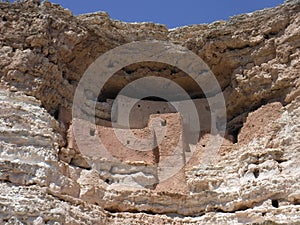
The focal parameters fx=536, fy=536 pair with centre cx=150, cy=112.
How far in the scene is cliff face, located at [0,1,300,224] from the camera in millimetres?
12625

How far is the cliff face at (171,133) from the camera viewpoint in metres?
12.6

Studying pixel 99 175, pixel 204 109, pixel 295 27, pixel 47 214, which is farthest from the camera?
pixel 204 109

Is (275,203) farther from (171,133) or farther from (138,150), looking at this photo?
(138,150)

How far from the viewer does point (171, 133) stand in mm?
15438

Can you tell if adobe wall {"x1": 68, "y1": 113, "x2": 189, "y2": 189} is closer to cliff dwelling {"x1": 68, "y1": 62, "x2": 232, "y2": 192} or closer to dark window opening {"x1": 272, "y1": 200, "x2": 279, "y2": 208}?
cliff dwelling {"x1": 68, "y1": 62, "x2": 232, "y2": 192}

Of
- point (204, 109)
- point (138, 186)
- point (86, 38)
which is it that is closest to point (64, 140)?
point (138, 186)

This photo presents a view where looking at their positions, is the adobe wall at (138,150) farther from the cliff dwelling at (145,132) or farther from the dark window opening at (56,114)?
the dark window opening at (56,114)

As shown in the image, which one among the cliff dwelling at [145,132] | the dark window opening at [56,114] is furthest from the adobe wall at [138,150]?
the dark window opening at [56,114]

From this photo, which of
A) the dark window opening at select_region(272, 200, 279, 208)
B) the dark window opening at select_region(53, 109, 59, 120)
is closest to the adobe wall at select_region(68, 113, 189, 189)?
the dark window opening at select_region(53, 109, 59, 120)

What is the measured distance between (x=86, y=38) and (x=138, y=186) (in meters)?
4.87

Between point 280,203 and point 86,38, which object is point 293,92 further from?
point 86,38

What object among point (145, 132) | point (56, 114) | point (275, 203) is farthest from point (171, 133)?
point (275, 203)

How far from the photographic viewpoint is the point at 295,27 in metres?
15.5

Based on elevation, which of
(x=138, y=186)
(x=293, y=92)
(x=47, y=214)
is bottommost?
(x=47, y=214)
